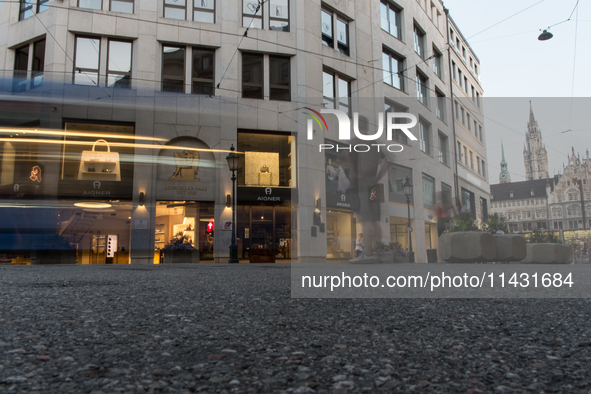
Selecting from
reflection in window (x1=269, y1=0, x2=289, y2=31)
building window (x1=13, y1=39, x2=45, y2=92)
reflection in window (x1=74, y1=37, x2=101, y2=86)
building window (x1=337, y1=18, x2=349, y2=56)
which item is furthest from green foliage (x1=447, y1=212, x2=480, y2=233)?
building window (x1=337, y1=18, x2=349, y2=56)

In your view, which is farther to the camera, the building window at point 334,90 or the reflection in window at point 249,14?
the building window at point 334,90

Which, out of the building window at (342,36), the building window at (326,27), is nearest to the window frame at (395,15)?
the building window at (342,36)

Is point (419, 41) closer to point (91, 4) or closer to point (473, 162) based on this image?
point (91, 4)

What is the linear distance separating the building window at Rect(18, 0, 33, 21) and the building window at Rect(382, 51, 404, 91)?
18.0 m

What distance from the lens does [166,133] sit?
19.8 metres

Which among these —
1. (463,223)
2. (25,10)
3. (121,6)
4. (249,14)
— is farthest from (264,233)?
(25,10)

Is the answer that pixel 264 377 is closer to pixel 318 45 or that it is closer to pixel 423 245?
pixel 423 245

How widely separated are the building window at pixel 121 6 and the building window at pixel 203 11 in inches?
120

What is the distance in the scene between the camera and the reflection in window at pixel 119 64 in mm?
19953

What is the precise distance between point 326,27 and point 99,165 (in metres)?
14.1

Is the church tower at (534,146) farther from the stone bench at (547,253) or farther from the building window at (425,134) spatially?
the building window at (425,134)

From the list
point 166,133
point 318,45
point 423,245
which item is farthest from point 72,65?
point 423,245

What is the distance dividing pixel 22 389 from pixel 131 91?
854 inches

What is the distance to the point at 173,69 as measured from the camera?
68.0 ft
